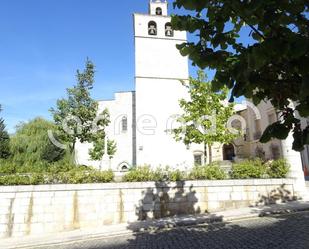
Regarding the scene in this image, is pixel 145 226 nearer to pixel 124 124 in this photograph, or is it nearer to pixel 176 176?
pixel 176 176

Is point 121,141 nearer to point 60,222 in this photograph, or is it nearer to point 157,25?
point 157,25

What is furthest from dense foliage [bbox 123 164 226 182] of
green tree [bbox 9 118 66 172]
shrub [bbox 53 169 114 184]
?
green tree [bbox 9 118 66 172]

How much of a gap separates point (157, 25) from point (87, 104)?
12.8 metres

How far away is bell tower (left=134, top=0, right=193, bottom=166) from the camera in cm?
2978

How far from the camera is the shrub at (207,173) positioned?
12828 millimetres

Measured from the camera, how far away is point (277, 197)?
41.9 feet

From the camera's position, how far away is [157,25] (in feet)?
104

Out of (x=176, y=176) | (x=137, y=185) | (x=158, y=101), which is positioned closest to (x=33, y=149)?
(x=158, y=101)

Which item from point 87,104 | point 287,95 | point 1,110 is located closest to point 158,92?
point 87,104

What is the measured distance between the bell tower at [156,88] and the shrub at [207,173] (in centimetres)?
1636

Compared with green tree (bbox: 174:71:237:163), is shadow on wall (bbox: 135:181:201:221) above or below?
below

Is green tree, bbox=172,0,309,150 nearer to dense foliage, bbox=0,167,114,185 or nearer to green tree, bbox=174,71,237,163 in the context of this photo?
dense foliage, bbox=0,167,114,185

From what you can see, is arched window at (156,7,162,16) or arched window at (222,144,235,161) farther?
arched window at (222,144,235,161)

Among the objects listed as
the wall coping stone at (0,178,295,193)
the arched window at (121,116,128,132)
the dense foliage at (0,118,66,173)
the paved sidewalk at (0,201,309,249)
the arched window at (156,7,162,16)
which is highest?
the arched window at (156,7,162,16)
